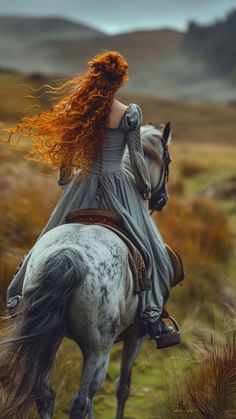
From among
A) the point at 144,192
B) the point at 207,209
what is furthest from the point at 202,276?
the point at 144,192

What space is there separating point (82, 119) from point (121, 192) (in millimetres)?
552

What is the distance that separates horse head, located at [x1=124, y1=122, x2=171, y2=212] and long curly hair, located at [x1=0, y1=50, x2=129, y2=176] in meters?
1.02

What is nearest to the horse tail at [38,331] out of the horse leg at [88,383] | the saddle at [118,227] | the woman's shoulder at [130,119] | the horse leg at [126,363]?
the horse leg at [88,383]

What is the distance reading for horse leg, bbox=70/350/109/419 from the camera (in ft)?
14.8

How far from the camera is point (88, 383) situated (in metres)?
4.53

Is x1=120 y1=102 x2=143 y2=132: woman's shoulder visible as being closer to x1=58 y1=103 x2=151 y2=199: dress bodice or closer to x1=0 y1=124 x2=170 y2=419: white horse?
x1=58 y1=103 x2=151 y2=199: dress bodice

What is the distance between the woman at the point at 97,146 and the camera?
522cm

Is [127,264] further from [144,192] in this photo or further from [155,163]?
[155,163]

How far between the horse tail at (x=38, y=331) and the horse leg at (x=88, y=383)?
8.2 inches

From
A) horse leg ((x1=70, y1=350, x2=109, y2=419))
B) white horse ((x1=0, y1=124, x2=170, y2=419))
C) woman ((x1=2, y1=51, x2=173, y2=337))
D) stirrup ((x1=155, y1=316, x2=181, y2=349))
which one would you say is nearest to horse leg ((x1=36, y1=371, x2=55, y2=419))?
white horse ((x1=0, y1=124, x2=170, y2=419))

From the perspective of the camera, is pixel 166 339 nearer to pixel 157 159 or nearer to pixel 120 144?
pixel 120 144

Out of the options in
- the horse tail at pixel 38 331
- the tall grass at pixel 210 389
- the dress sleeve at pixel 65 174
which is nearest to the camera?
the horse tail at pixel 38 331

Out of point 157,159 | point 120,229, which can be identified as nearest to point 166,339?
point 120,229

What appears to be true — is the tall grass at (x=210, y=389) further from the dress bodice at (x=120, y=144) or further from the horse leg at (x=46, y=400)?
the dress bodice at (x=120, y=144)
